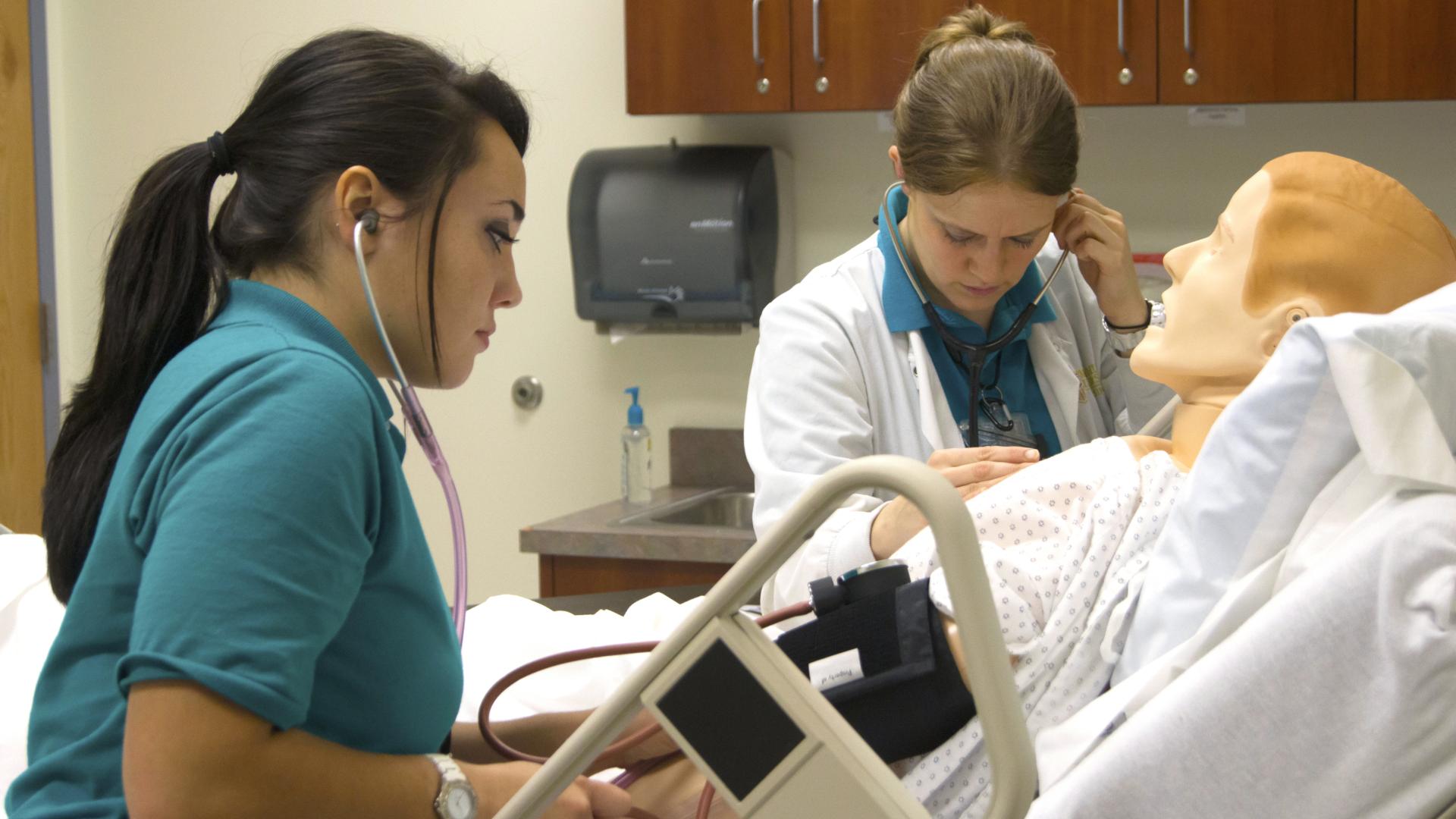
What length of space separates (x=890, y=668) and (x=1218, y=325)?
502mm

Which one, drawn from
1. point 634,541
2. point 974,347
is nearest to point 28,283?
point 634,541

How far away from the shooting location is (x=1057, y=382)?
1.72 meters

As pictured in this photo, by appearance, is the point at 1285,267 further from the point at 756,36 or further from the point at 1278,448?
the point at 756,36

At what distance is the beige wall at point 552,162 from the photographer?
2891 mm

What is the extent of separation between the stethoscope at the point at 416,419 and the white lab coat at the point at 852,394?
1.38 feet

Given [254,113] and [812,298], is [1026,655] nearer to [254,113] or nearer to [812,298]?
[812,298]

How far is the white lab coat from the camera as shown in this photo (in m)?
1.53

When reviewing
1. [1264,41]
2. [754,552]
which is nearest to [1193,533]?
[754,552]

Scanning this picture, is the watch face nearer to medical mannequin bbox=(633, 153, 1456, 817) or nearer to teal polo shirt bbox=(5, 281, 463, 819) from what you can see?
teal polo shirt bbox=(5, 281, 463, 819)

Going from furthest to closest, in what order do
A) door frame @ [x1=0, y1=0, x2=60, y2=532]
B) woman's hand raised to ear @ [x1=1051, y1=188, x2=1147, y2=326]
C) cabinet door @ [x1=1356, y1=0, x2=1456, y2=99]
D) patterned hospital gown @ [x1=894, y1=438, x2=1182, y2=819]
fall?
1. door frame @ [x1=0, y1=0, x2=60, y2=532]
2. cabinet door @ [x1=1356, y1=0, x2=1456, y2=99]
3. woman's hand raised to ear @ [x1=1051, y1=188, x2=1147, y2=326]
4. patterned hospital gown @ [x1=894, y1=438, x2=1182, y2=819]

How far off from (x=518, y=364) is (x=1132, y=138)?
158cm

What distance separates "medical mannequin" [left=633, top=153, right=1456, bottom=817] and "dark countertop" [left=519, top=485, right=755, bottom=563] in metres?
1.36

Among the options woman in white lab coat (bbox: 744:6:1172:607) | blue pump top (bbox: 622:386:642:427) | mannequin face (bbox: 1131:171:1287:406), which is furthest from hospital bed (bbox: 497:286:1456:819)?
blue pump top (bbox: 622:386:642:427)

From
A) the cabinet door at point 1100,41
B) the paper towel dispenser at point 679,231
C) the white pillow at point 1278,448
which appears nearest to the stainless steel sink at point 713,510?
the paper towel dispenser at point 679,231
